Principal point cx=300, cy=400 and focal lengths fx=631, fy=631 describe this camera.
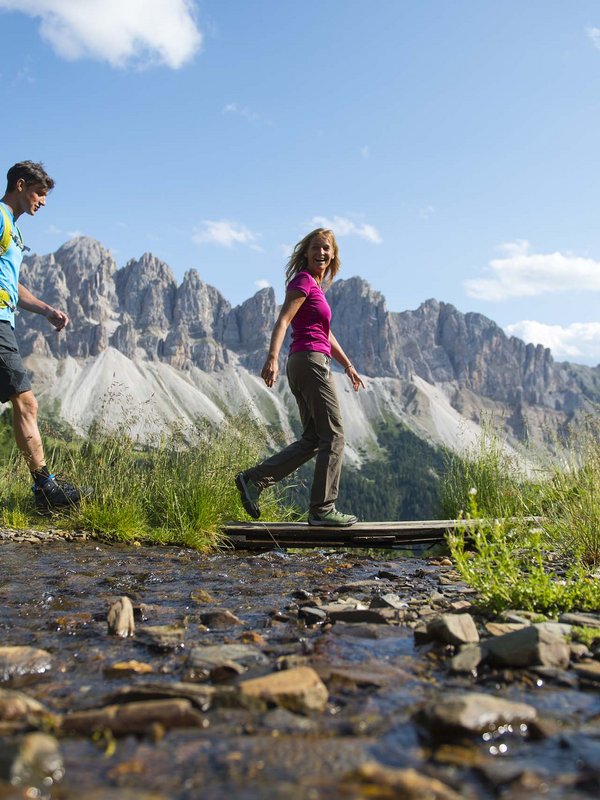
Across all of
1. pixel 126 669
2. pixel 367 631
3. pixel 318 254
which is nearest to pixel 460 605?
pixel 367 631

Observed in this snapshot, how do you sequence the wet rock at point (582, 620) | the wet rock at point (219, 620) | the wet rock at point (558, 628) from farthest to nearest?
the wet rock at point (219, 620) < the wet rock at point (582, 620) < the wet rock at point (558, 628)

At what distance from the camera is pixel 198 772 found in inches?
72.7

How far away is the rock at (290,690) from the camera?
242 cm

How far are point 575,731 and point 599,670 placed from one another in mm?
761

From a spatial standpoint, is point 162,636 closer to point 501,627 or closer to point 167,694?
point 167,694

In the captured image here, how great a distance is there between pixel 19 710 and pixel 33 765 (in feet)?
1.81

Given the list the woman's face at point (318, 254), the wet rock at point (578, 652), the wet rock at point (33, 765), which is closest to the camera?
the wet rock at point (33, 765)

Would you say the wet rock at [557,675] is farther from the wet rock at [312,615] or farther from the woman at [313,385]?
the woman at [313,385]

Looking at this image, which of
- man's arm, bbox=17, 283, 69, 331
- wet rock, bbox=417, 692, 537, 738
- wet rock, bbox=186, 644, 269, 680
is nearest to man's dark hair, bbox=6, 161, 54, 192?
man's arm, bbox=17, 283, 69, 331

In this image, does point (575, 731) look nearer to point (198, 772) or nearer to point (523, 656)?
point (523, 656)

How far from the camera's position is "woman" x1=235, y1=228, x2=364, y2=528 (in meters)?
7.82

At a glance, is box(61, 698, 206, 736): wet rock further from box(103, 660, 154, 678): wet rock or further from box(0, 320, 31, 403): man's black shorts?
box(0, 320, 31, 403): man's black shorts

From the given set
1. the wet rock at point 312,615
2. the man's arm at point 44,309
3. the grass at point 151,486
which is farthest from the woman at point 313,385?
the wet rock at point 312,615

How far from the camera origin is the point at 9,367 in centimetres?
726
